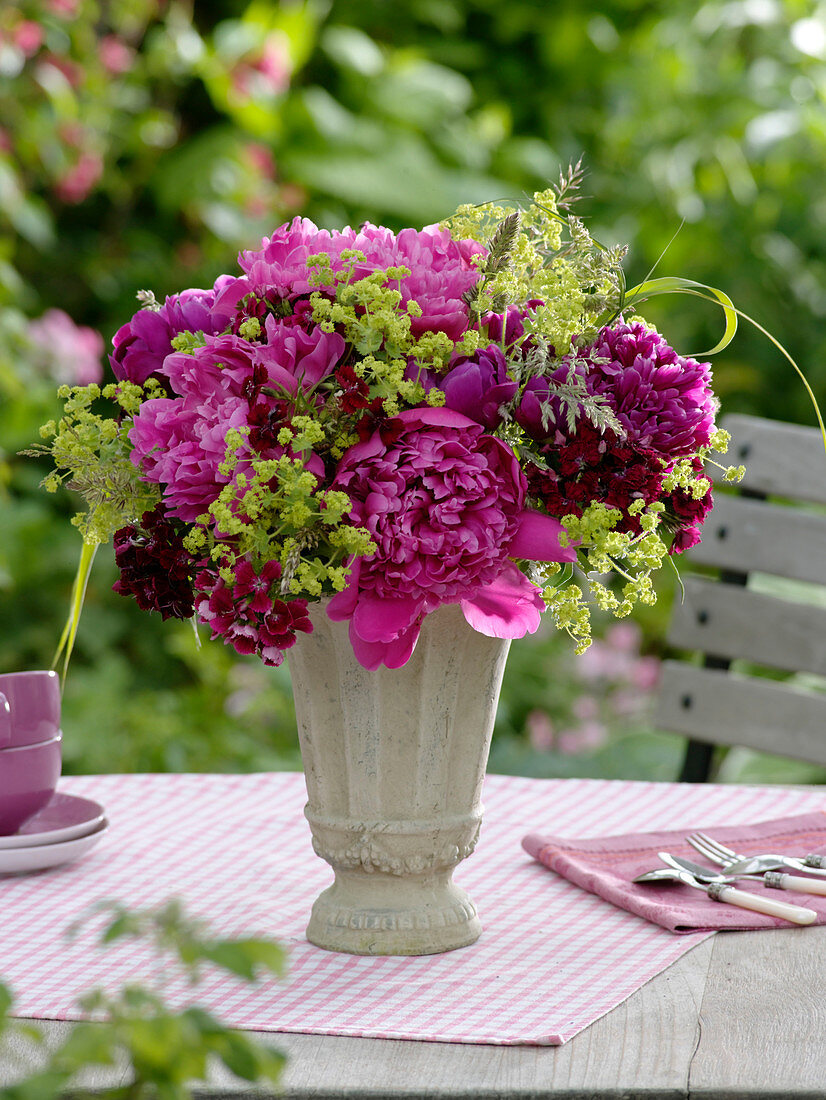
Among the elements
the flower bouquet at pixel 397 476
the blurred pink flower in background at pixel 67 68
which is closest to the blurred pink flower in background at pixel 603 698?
the blurred pink flower in background at pixel 67 68

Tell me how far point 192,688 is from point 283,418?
3007 millimetres

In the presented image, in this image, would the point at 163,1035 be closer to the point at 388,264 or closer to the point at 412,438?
the point at 412,438

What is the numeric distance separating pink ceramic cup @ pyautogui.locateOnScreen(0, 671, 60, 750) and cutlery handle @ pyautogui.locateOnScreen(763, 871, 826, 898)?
0.66m

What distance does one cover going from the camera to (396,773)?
3.24ft

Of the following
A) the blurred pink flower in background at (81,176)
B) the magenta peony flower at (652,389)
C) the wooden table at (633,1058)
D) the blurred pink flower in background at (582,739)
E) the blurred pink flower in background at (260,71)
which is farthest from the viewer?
the blurred pink flower in background at (260,71)

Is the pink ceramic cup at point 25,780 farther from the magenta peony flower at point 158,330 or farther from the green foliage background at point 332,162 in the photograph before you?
the green foliage background at point 332,162

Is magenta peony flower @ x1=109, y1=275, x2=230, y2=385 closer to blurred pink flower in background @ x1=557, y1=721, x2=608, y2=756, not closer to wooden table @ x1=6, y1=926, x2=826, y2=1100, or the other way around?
wooden table @ x1=6, y1=926, x2=826, y2=1100

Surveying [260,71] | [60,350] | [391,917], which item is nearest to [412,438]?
[391,917]

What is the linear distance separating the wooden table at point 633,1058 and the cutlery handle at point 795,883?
0.19 meters

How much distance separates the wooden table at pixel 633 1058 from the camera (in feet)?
2.58

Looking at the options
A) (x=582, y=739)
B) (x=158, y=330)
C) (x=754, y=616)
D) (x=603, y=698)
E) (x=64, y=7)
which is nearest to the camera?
(x=158, y=330)

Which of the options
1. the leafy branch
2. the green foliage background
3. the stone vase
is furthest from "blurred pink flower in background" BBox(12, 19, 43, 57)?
the leafy branch

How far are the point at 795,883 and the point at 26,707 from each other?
0.70 m

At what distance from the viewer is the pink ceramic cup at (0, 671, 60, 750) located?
1.16 meters
